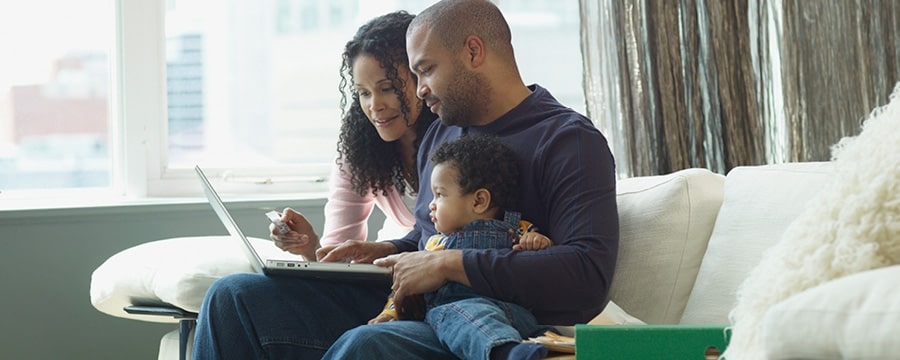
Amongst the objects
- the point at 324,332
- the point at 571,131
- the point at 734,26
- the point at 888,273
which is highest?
the point at 734,26

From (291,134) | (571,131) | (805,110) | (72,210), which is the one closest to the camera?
(571,131)

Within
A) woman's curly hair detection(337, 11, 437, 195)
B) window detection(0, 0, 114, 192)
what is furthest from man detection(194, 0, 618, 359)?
window detection(0, 0, 114, 192)

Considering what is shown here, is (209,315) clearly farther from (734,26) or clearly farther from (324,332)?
(734,26)

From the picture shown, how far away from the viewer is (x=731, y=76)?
2832mm

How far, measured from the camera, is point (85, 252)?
316 cm

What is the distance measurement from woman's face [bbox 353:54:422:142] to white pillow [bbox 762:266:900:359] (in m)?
1.63

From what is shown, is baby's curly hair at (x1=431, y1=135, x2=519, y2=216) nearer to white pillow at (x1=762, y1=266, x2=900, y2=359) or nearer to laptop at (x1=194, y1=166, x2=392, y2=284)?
laptop at (x1=194, y1=166, x2=392, y2=284)

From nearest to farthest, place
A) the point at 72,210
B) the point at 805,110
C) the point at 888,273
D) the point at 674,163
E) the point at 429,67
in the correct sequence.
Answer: the point at 888,273
the point at 429,67
the point at 805,110
the point at 674,163
the point at 72,210

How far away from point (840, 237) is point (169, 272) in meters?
1.57

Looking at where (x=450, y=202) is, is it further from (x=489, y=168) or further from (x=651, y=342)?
(x=651, y=342)

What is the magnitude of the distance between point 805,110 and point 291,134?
62.6 inches

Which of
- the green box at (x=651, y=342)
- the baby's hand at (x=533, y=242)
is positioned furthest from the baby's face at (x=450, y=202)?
the green box at (x=651, y=342)

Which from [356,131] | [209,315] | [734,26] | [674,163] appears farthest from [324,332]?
[734,26]

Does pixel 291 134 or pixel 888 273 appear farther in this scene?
pixel 291 134
